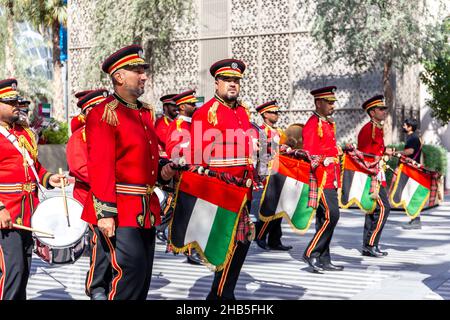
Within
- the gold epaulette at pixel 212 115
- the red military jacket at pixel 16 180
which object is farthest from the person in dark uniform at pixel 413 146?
the red military jacket at pixel 16 180

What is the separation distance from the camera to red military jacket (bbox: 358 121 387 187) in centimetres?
1176

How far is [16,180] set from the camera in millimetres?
7000

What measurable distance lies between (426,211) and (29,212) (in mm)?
13243

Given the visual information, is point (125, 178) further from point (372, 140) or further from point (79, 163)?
point (372, 140)

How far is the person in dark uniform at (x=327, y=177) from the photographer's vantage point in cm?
1030

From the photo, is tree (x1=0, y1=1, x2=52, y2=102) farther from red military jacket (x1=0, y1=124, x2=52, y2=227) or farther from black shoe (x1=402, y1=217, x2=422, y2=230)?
red military jacket (x1=0, y1=124, x2=52, y2=227)

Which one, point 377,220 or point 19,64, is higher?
point 19,64

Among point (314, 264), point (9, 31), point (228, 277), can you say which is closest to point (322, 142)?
point (314, 264)

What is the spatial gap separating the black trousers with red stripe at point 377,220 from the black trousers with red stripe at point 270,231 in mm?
1378

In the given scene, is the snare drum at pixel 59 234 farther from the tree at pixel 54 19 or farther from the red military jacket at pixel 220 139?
the tree at pixel 54 19

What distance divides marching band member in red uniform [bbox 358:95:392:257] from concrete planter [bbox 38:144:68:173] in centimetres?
2105

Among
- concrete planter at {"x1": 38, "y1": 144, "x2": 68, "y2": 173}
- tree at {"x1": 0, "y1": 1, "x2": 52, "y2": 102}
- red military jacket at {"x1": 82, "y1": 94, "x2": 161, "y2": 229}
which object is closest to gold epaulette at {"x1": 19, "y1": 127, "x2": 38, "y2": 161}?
red military jacket at {"x1": 82, "y1": 94, "x2": 161, "y2": 229}

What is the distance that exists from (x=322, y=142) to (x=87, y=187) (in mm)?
3186

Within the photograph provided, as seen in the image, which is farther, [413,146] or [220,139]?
[413,146]
